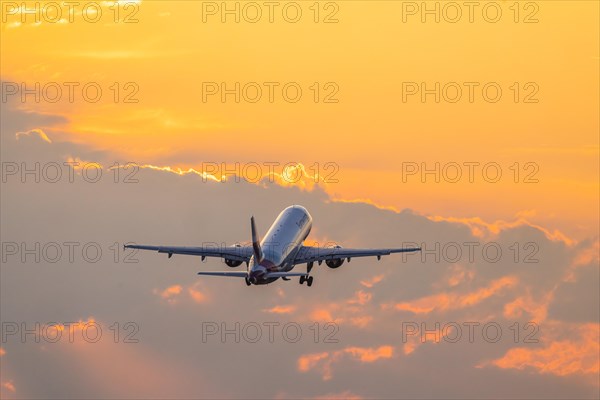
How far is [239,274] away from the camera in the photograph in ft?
469

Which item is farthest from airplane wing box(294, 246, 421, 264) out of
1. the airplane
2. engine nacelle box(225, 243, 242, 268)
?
engine nacelle box(225, 243, 242, 268)

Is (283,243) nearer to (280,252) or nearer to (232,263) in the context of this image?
(280,252)

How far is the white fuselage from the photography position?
147m

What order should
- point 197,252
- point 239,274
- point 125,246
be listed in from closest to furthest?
point 239,274
point 125,246
point 197,252

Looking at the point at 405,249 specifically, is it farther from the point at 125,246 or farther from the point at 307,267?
the point at 125,246

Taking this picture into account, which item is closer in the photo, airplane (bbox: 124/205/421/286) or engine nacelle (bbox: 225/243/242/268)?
airplane (bbox: 124/205/421/286)

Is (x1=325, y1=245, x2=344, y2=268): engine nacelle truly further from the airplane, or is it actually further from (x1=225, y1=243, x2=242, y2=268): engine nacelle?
(x1=225, y1=243, x2=242, y2=268): engine nacelle

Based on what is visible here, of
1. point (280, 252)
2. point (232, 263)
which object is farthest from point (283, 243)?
point (232, 263)

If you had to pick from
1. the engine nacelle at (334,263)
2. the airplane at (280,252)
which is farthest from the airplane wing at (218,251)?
the engine nacelle at (334,263)

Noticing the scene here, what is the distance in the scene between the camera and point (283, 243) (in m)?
158

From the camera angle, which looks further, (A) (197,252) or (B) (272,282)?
(A) (197,252)

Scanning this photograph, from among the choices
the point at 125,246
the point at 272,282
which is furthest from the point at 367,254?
the point at 125,246

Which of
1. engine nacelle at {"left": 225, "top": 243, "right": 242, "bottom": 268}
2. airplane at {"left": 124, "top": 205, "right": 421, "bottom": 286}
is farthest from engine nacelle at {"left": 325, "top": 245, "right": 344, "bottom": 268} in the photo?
engine nacelle at {"left": 225, "top": 243, "right": 242, "bottom": 268}

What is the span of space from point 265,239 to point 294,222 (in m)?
13.6
